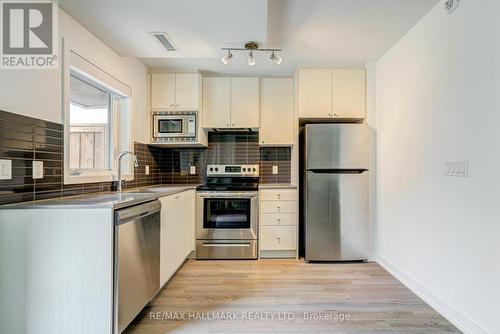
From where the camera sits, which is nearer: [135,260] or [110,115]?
[135,260]

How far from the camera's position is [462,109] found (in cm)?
201

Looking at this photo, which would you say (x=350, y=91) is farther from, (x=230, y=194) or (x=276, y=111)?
(x=230, y=194)

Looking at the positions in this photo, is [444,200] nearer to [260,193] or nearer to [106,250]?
[260,193]

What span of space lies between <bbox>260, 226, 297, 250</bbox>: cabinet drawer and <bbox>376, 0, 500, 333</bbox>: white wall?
3.58 feet

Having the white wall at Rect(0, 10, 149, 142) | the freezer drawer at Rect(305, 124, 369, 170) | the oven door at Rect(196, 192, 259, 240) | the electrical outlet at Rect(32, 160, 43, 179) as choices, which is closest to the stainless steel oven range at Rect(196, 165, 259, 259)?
the oven door at Rect(196, 192, 259, 240)

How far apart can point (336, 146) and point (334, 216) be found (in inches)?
33.2

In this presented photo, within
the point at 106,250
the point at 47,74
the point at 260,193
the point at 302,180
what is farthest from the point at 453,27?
the point at 47,74

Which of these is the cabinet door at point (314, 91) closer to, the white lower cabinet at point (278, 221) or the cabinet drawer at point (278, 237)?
the white lower cabinet at point (278, 221)

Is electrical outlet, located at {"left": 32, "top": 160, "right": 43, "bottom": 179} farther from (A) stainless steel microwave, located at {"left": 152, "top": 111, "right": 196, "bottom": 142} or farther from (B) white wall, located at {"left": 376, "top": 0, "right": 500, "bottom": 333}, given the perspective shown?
(B) white wall, located at {"left": 376, "top": 0, "right": 500, "bottom": 333}

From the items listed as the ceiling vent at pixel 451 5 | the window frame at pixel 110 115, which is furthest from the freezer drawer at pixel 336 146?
the window frame at pixel 110 115

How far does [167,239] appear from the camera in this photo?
259cm

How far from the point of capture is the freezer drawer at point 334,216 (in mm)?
3367

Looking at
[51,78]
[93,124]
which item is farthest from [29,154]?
[93,124]

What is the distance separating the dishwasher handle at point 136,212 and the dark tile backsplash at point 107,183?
64cm
